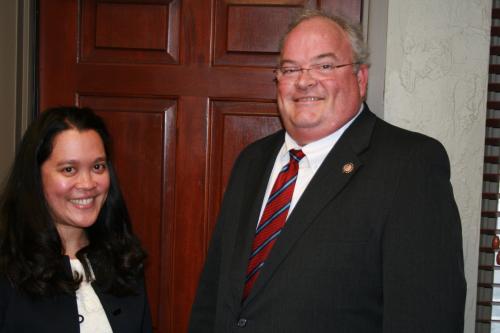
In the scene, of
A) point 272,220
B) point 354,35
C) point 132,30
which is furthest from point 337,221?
point 132,30

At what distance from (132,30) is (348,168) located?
108 centimetres

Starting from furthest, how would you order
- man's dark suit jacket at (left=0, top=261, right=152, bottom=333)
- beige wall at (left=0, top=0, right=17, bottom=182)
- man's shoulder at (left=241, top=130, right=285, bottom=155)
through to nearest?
beige wall at (left=0, top=0, right=17, bottom=182) < man's shoulder at (left=241, top=130, right=285, bottom=155) < man's dark suit jacket at (left=0, top=261, right=152, bottom=333)

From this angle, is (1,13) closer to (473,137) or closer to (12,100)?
(12,100)

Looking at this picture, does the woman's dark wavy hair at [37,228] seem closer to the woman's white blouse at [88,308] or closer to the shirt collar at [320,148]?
the woman's white blouse at [88,308]

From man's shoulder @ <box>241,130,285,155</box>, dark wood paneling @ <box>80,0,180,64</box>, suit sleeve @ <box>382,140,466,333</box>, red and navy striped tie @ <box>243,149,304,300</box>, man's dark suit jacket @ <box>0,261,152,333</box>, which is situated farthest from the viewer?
dark wood paneling @ <box>80,0,180,64</box>

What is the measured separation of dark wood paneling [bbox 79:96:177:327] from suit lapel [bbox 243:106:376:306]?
0.75 m

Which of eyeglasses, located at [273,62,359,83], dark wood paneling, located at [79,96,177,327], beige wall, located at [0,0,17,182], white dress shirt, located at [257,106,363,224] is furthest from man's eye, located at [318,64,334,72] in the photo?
beige wall, located at [0,0,17,182]

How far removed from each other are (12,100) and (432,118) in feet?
4.87

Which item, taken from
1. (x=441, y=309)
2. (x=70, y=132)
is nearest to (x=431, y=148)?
(x=441, y=309)

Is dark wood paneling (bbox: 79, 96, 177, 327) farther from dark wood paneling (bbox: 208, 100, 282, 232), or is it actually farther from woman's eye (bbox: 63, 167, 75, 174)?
woman's eye (bbox: 63, 167, 75, 174)

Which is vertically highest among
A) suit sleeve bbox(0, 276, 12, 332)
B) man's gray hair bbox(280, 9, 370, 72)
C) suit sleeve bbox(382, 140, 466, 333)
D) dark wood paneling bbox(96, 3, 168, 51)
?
dark wood paneling bbox(96, 3, 168, 51)

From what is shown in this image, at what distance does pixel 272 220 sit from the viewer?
1.60m

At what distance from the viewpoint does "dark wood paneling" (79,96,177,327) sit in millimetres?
2191

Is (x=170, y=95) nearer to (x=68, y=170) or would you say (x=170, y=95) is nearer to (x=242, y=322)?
(x=68, y=170)
